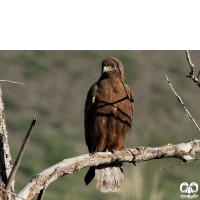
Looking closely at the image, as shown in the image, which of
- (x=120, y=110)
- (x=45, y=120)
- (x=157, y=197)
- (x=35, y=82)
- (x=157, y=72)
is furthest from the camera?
(x=157, y=72)

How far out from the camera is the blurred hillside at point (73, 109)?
8977 mm

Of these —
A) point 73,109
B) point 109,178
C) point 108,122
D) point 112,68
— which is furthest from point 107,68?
point 73,109

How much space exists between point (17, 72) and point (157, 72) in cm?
Result: 361

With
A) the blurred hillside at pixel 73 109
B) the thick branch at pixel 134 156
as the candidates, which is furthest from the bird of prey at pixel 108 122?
the blurred hillside at pixel 73 109

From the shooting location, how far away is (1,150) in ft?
10.7

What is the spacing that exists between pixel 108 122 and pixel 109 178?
1.84 feet

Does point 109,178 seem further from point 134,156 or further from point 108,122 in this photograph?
point 134,156

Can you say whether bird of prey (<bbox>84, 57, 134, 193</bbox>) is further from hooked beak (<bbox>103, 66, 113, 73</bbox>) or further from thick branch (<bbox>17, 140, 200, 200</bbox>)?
thick branch (<bbox>17, 140, 200, 200</bbox>)

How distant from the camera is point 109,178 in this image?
4926 millimetres

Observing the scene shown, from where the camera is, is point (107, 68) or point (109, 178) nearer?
point (109, 178)

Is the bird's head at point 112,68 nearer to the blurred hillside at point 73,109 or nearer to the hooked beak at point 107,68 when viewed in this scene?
the hooked beak at point 107,68

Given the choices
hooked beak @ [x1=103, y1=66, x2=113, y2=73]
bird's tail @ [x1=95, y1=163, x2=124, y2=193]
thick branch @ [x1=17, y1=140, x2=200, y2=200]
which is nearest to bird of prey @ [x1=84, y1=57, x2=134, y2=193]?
bird's tail @ [x1=95, y1=163, x2=124, y2=193]
